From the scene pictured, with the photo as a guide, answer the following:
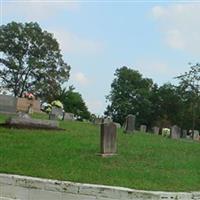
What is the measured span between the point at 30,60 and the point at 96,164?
62.1 metres

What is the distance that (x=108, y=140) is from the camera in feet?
45.7

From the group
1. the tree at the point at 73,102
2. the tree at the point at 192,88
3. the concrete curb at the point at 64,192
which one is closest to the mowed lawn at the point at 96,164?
the concrete curb at the point at 64,192

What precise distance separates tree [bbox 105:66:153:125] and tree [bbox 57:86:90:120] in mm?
4272

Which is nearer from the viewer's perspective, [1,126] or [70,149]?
[70,149]

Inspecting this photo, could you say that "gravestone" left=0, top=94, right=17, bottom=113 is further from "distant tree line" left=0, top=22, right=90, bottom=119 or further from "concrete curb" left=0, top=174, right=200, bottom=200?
"distant tree line" left=0, top=22, right=90, bottom=119

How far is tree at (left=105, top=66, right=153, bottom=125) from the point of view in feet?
271

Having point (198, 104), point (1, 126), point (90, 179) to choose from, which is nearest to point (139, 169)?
point (90, 179)

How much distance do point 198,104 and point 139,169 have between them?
53148 millimetres

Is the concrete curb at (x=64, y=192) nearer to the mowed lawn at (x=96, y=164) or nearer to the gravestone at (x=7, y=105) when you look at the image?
the mowed lawn at (x=96, y=164)

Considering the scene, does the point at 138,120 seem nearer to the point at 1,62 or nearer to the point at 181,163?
the point at 1,62

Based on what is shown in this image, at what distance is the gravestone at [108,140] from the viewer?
13702 mm

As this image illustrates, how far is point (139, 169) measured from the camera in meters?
11.7

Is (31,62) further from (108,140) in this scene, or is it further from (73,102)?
(108,140)

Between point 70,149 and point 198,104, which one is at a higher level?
point 198,104
